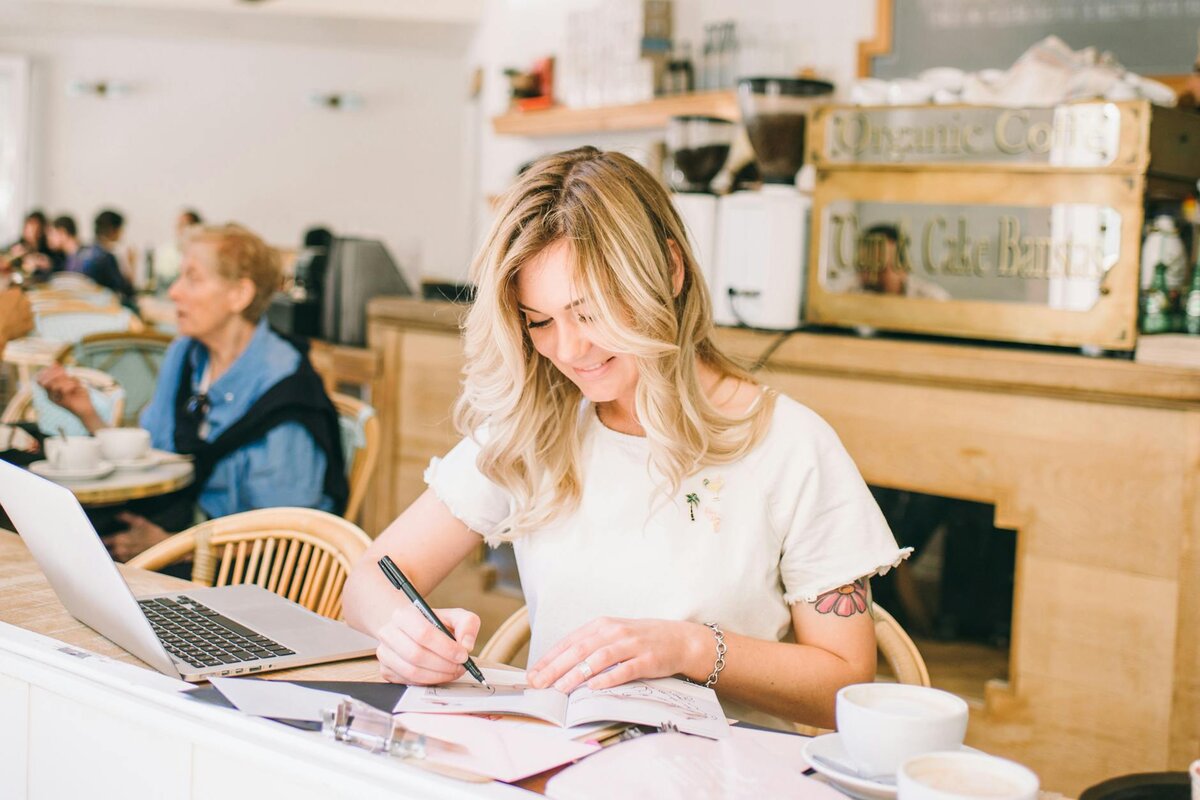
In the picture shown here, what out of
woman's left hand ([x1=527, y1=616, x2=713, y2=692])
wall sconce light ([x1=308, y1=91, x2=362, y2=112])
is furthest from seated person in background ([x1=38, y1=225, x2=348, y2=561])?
wall sconce light ([x1=308, y1=91, x2=362, y2=112])

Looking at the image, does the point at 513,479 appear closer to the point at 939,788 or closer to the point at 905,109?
the point at 939,788

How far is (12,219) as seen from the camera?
11.3 meters

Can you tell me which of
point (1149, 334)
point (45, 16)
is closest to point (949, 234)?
point (1149, 334)

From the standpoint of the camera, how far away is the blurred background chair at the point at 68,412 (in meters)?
3.75

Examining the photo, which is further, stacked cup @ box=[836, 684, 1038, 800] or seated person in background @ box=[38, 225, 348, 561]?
seated person in background @ box=[38, 225, 348, 561]

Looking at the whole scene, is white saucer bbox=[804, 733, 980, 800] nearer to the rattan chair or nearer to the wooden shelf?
the rattan chair

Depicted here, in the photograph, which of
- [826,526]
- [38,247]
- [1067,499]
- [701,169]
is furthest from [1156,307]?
[38,247]

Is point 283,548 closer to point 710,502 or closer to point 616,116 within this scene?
point 710,502

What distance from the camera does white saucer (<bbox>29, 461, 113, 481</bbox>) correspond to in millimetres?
2691

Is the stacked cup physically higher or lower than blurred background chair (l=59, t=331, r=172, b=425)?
higher

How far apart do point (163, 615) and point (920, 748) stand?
915 mm

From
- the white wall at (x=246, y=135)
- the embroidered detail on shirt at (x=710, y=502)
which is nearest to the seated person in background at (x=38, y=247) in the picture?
the white wall at (x=246, y=135)

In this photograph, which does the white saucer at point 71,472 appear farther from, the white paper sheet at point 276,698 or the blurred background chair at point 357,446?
the white paper sheet at point 276,698

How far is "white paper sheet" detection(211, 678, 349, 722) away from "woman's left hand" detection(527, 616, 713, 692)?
0.22 m
